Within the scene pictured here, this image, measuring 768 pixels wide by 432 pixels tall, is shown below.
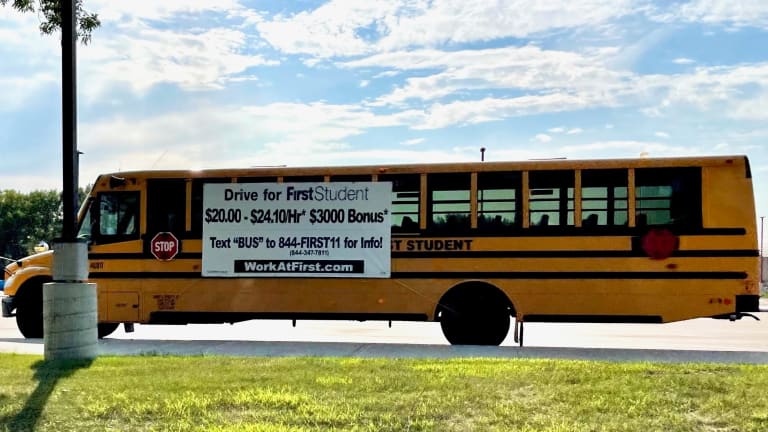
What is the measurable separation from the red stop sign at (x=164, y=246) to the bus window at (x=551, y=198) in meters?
5.70

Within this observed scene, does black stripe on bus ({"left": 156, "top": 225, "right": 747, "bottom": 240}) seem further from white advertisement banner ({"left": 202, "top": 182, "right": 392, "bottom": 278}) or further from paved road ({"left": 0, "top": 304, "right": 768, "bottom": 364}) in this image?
paved road ({"left": 0, "top": 304, "right": 768, "bottom": 364})

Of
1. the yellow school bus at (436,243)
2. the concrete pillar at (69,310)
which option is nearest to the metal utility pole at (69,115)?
the concrete pillar at (69,310)

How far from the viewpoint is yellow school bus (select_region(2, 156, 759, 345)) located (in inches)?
424

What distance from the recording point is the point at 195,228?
477 inches

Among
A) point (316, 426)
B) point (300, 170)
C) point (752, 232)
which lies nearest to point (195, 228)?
point (300, 170)

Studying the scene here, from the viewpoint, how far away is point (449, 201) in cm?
1131

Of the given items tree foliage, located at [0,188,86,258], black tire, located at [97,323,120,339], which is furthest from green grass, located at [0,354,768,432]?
tree foliage, located at [0,188,86,258]

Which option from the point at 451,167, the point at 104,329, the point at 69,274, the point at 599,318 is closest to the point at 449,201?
the point at 451,167

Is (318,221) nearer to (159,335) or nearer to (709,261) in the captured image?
(159,335)

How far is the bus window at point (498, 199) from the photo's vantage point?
36.6 feet

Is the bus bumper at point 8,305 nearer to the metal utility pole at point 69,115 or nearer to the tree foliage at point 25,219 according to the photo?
the metal utility pole at point 69,115

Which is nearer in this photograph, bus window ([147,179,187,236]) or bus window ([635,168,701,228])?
bus window ([635,168,701,228])

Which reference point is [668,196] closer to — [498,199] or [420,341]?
[498,199]

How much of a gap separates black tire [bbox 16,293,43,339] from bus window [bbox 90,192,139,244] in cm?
186
